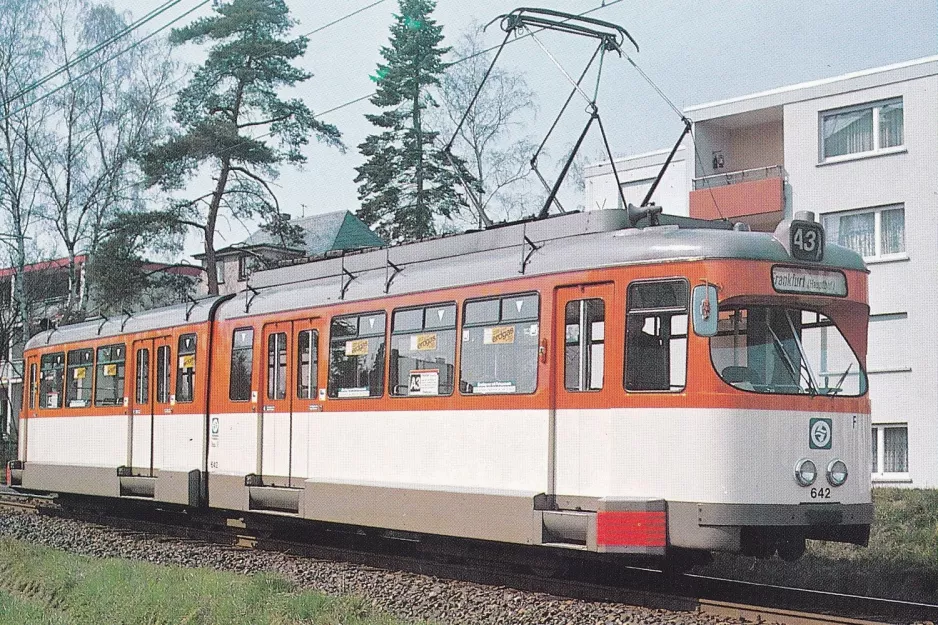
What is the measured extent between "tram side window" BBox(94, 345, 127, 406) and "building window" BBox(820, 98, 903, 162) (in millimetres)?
17618

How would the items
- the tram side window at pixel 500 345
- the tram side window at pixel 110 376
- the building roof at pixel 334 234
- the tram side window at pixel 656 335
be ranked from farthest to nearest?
the building roof at pixel 334 234
the tram side window at pixel 110 376
the tram side window at pixel 500 345
the tram side window at pixel 656 335

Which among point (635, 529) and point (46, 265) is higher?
point (46, 265)

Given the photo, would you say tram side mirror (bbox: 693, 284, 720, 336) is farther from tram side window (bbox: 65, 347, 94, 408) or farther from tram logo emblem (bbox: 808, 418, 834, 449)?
tram side window (bbox: 65, 347, 94, 408)

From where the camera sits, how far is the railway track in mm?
9555

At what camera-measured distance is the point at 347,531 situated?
585 inches

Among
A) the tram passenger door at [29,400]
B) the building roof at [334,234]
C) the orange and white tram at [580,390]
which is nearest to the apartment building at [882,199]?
the tram passenger door at [29,400]

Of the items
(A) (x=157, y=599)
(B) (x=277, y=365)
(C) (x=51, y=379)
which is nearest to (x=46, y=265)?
(C) (x=51, y=379)

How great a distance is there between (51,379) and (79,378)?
127 centimetres

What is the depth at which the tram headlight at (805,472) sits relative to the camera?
9.77 meters

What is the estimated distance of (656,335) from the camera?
10.0 m

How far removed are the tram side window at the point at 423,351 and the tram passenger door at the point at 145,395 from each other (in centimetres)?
551

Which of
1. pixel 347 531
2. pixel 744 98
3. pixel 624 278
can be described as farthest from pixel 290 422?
pixel 744 98

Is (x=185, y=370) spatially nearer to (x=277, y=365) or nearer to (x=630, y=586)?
(x=277, y=365)

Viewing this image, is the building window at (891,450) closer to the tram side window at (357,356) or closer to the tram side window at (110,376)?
the tram side window at (110,376)
